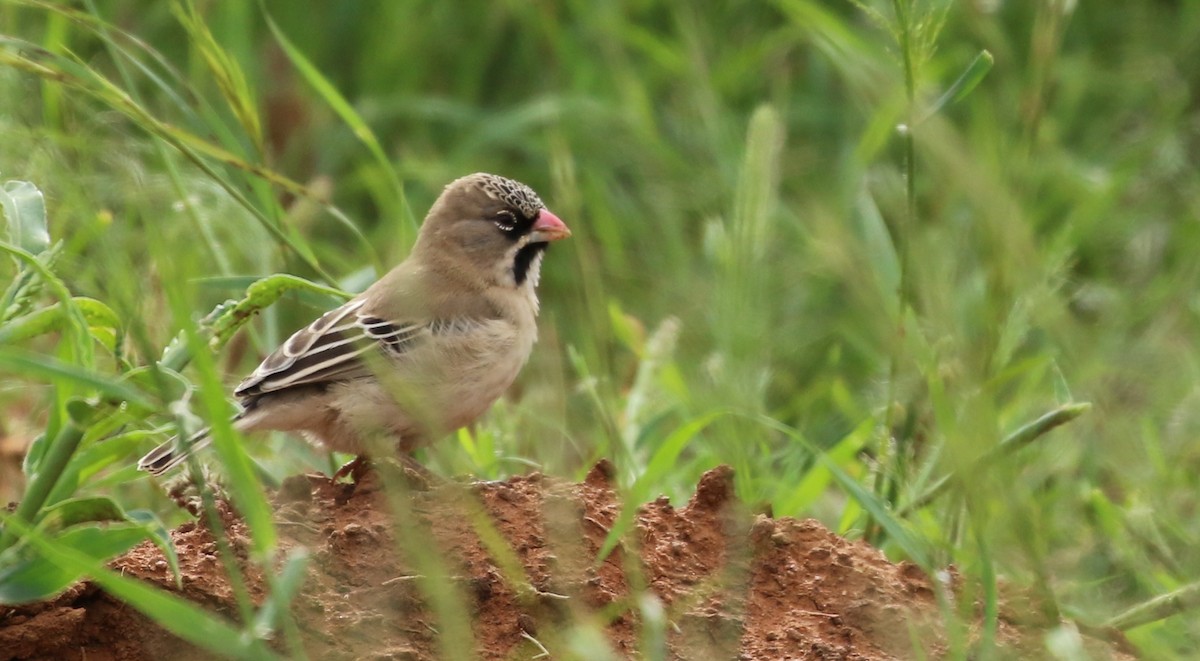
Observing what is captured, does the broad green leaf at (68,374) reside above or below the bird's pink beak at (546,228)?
above

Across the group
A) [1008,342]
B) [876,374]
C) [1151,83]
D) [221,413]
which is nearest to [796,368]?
[876,374]

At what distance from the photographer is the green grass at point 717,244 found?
9.95 feet

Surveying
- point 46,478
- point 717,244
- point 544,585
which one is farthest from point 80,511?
point 717,244

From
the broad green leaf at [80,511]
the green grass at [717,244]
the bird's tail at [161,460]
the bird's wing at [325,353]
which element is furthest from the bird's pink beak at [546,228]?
the broad green leaf at [80,511]

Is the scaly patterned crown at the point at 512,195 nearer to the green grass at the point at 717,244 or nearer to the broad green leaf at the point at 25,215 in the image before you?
the green grass at the point at 717,244

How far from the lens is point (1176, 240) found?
7383 millimetres

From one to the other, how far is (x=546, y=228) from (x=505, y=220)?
147 mm

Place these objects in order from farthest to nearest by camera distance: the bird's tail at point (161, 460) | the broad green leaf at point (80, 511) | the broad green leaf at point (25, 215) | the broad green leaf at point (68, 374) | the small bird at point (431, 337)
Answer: the small bird at point (431, 337) → the bird's tail at point (161, 460) → the broad green leaf at point (25, 215) → the broad green leaf at point (80, 511) → the broad green leaf at point (68, 374)

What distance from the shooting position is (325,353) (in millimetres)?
5027

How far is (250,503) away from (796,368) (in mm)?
4451

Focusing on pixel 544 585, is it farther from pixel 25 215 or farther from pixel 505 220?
pixel 505 220

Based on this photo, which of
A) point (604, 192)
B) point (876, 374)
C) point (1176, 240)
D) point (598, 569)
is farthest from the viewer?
point (604, 192)

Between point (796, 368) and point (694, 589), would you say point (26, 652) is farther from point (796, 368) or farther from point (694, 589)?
point (796, 368)

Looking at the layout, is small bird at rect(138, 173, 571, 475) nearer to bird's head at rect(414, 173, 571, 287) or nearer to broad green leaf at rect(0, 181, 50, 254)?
bird's head at rect(414, 173, 571, 287)
